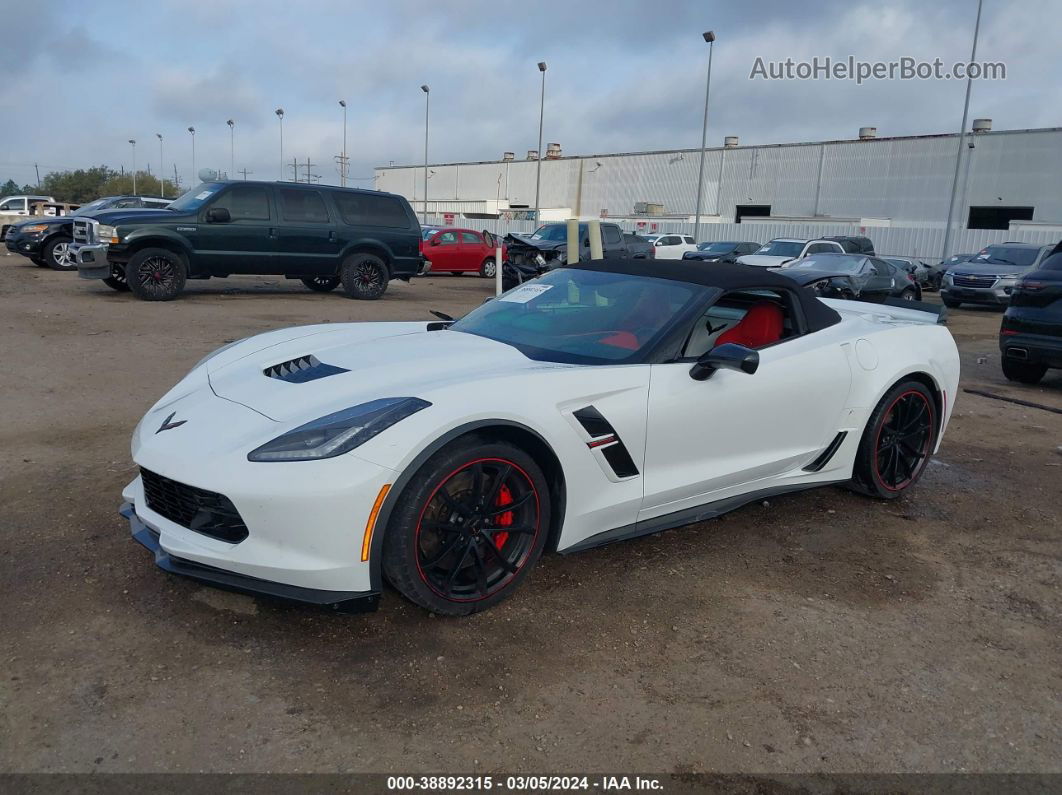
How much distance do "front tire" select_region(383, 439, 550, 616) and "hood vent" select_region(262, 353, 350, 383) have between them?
81 cm

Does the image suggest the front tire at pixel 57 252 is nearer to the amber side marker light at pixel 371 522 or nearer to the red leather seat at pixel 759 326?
the red leather seat at pixel 759 326

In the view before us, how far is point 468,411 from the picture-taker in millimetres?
3117

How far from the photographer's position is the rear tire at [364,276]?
1482 cm

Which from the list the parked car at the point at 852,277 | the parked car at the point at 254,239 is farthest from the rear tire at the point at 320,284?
the parked car at the point at 852,277

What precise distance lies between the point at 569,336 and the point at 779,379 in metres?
1.06

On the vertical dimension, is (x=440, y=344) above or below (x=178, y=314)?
above

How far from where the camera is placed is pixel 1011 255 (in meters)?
20.5

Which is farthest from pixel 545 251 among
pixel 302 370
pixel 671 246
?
pixel 302 370

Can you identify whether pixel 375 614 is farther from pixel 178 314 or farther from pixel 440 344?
pixel 178 314

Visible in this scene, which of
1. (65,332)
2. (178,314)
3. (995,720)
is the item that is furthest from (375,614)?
(178,314)

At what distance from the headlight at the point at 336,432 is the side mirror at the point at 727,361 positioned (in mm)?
1325

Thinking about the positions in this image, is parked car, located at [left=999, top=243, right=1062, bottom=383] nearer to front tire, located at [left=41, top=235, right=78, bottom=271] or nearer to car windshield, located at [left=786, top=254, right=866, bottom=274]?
car windshield, located at [left=786, top=254, right=866, bottom=274]

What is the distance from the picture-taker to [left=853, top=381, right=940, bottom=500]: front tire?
4.70 m

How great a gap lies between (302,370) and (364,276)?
1165cm
